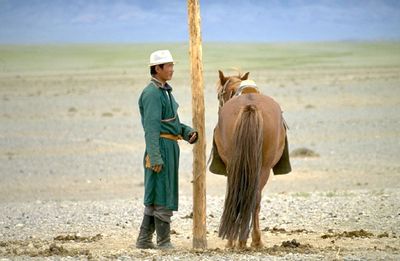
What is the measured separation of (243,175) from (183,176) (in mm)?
9944

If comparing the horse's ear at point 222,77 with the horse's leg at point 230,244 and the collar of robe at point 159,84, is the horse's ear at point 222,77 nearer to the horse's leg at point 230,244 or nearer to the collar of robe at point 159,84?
the collar of robe at point 159,84

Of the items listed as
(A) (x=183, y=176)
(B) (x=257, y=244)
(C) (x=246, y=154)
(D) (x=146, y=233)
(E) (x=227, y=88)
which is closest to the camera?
(C) (x=246, y=154)

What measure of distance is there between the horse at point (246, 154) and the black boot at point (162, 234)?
1.98ft

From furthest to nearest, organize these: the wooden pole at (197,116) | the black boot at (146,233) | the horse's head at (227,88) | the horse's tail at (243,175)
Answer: the horse's head at (227,88), the black boot at (146,233), the wooden pole at (197,116), the horse's tail at (243,175)

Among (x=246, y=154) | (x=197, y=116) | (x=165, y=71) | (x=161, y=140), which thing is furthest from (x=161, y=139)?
(x=246, y=154)

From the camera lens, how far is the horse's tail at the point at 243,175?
9508 millimetres

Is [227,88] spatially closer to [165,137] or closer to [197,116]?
[197,116]

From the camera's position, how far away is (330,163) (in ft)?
68.2

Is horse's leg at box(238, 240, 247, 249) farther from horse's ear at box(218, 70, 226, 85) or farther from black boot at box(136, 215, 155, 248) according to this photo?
horse's ear at box(218, 70, 226, 85)

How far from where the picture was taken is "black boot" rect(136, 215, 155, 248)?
999 centimetres

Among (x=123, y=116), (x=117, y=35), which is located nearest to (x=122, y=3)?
(x=117, y=35)

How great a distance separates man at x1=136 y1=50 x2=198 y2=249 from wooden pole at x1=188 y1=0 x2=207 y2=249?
0.60ft

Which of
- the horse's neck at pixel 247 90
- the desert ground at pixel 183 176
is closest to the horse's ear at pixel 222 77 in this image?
the desert ground at pixel 183 176

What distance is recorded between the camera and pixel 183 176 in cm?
1948
